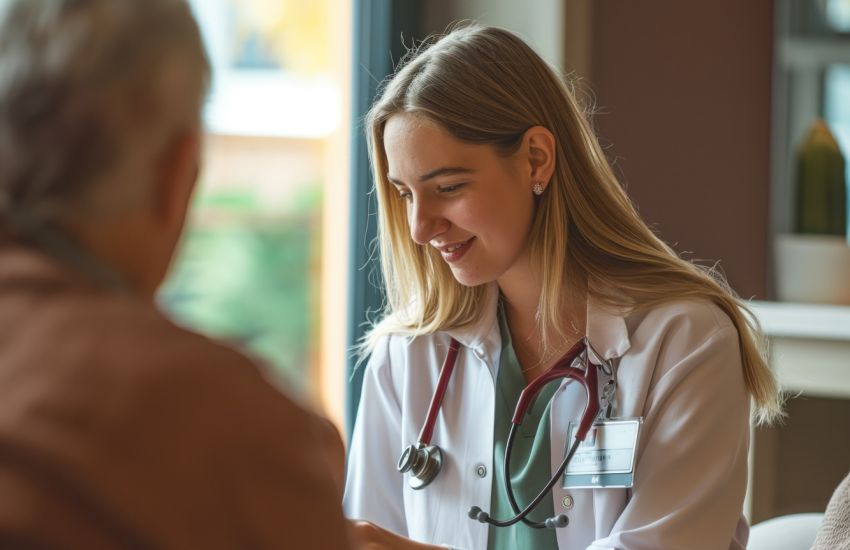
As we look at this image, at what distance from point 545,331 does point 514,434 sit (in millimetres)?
192

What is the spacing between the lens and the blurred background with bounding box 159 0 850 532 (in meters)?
2.87

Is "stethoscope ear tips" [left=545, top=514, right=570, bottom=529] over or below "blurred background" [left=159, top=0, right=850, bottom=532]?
below

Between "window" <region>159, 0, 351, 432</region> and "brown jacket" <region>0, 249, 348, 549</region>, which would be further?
"window" <region>159, 0, 351, 432</region>

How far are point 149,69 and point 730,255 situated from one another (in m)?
2.65

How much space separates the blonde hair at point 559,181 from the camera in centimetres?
180

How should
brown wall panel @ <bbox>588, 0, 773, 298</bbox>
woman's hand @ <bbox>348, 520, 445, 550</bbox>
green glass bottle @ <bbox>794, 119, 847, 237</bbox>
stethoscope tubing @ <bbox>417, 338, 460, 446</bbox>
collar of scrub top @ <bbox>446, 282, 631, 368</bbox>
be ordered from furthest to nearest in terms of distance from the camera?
brown wall panel @ <bbox>588, 0, 773, 298</bbox> < green glass bottle @ <bbox>794, 119, 847, 237</bbox> < stethoscope tubing @ <bbox>417, 338, 460, 446</bbox> < collar of scrub top @ <bbox>446, 282, 631, 368</bbox> < woman's hand @ <bbox>348, 520, 445, 550</bbox>

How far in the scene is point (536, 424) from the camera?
6.12 ft

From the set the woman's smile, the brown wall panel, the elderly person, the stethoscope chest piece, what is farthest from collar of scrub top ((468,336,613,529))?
the brown wall panel

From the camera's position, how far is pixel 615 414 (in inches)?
69.9

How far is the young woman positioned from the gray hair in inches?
36.2

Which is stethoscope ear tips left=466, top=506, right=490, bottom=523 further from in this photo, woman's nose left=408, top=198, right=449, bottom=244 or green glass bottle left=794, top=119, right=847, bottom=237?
green glass bottle left=794, top=119, right=847, bottom=237

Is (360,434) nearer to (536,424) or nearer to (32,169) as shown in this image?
(536,424)

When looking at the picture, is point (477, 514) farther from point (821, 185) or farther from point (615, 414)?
point (821, 185)

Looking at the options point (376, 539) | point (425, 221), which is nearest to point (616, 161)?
point (425, 221)
